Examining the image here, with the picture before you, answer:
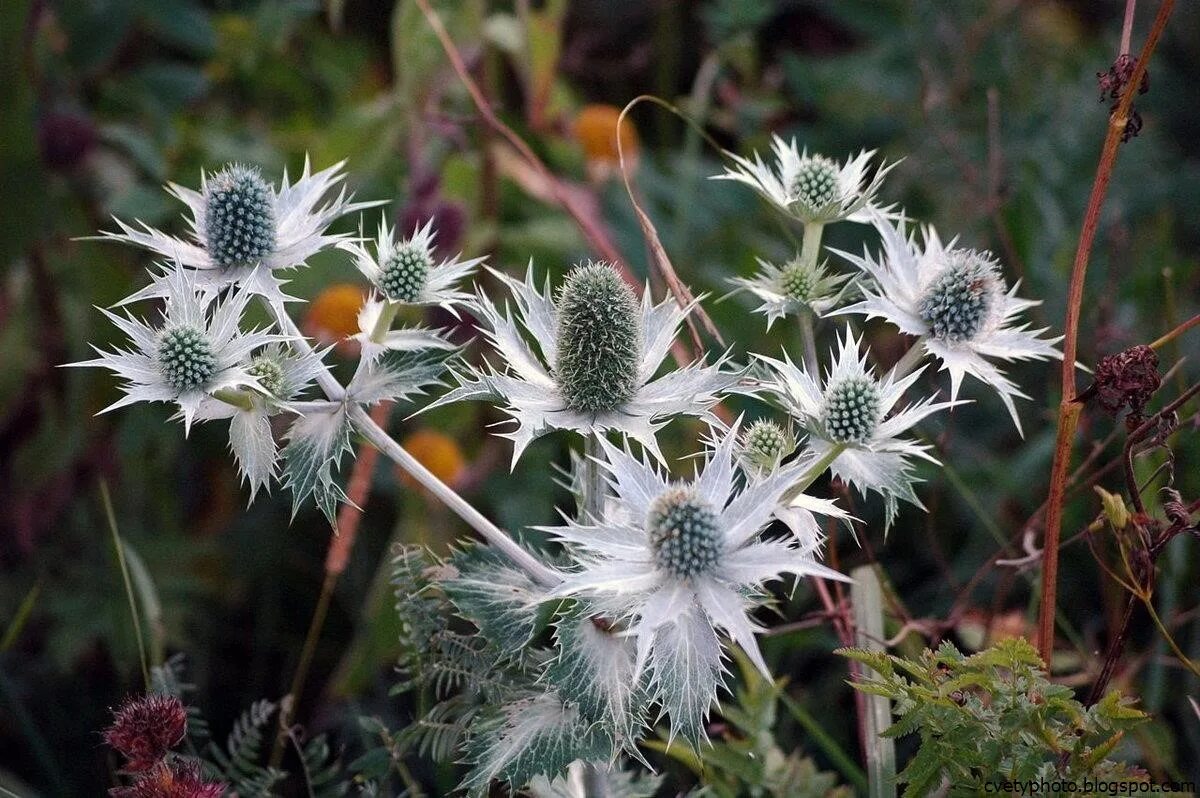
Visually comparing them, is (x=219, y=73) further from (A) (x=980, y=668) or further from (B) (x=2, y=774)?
(A) (x=980, y=668)

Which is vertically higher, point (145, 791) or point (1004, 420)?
point (1004, 420)

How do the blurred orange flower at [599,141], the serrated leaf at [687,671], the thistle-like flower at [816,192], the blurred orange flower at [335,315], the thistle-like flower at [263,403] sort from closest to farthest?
the serrated leaf at [687,671]
the thistle-like flower at [263,403]
the thistle-like flower at [816,192]
the blurred orange flower at [335,315]
the blurred orange flower at [599,141]

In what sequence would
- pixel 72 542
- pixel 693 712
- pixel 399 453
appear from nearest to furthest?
1. pixel 693 712
2. pixel 399 453
3. pixel 72 542

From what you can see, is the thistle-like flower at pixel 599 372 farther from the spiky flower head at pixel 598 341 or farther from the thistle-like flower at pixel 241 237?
the thistle-like flower at pixel 241 237

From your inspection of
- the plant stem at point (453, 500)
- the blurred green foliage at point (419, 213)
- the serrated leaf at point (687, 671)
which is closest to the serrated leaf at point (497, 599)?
the plant stem at point (453, 500)

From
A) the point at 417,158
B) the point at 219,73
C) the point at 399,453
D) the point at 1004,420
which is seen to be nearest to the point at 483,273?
the point at 417,158

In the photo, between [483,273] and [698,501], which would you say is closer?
[698,501]

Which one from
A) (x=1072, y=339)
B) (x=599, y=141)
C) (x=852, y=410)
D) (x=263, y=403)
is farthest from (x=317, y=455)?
(x=599, y=141)
